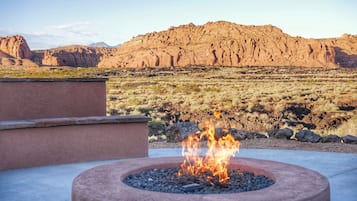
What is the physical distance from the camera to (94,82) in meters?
10.7

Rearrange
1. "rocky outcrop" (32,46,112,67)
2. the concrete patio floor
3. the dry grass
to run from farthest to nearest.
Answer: "rocky outcrop" (32,46,112,67) → the dry grass → the concrete patio floor

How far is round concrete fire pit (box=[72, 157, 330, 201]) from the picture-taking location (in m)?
4.94

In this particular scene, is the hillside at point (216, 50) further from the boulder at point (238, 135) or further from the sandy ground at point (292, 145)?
the sandy ground at point (292, 145)

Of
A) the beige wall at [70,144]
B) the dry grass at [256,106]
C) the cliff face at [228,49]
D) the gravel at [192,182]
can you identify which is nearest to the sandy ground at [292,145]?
the beige wall at [70,144]

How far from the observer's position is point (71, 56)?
4668 inches

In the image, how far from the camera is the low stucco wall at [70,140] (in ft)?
29.4

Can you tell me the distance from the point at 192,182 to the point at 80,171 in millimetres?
3317

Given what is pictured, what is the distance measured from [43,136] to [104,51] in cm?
12538

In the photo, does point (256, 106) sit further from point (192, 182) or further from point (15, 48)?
point (15, 48)

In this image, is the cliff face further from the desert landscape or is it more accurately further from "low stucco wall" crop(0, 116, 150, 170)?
"low stucco wall" crop(0, 116, 150, 170)

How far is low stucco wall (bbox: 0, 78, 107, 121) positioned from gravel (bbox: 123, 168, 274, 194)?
4199mm

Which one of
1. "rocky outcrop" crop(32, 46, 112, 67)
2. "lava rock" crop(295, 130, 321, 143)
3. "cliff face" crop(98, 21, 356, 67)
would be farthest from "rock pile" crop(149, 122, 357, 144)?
"rocky outcrop" crop(32, 46, 112, 67)

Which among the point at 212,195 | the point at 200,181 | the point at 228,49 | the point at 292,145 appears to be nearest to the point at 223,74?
the point at 228,49

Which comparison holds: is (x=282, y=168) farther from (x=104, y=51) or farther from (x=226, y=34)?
(x=104, y=51)
